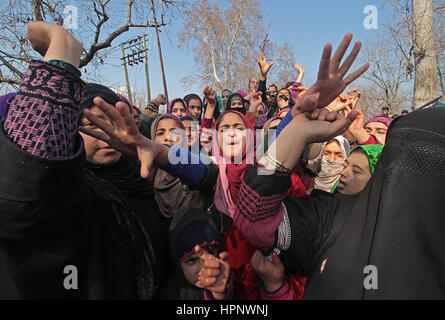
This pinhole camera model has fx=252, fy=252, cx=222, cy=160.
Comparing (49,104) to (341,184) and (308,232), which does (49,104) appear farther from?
(341,184)

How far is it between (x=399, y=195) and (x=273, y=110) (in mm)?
4852

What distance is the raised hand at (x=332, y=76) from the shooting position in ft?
3.28

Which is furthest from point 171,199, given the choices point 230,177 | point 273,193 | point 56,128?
point 56,128

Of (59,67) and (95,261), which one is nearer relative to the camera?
(59,67)

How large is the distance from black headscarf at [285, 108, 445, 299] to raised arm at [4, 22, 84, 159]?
1.03 metres

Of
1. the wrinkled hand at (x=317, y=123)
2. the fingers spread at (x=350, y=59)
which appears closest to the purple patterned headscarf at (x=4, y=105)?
the wrinkled hand at (x=317, y=123)

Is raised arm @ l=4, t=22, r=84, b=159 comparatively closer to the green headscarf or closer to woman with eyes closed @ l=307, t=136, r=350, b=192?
the green headscarf

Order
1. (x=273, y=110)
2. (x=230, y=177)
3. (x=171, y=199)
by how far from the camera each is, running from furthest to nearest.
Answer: (x=273, y=110), (x=230, y=177), (x=171, y=199)

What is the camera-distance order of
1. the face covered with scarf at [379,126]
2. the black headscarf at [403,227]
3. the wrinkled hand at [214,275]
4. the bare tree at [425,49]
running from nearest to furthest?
the black headscarf at [403,227], the wrinkled hand at [214,275], the face covered with scarf at [379,126], the bare tree at [425,49]

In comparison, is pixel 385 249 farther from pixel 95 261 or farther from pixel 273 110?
pixel 273 110

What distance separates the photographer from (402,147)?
94 centimetres

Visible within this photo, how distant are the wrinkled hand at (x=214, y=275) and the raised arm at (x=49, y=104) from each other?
2.63 ft

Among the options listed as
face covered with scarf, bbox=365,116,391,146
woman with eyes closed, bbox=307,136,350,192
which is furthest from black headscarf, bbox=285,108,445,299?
face covered with scarf, bbox=365,116,391,146

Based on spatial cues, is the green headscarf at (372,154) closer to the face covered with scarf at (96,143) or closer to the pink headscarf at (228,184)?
the pink headscarf at (228,184)
